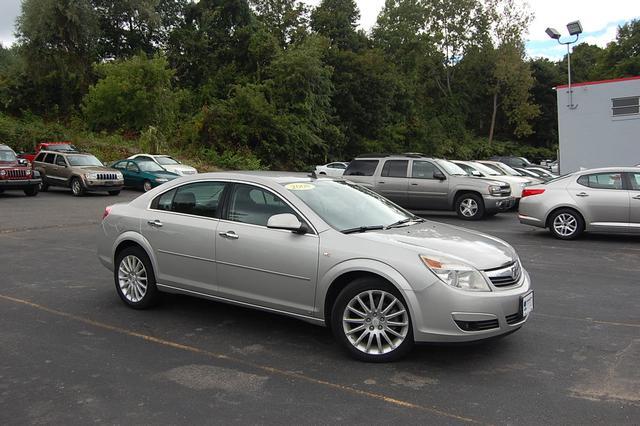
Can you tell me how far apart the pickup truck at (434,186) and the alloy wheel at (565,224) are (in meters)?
3.64

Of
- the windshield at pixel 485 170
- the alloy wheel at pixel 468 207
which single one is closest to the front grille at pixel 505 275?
the alloy wheel at pixel 468 207

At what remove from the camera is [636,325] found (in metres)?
5.74

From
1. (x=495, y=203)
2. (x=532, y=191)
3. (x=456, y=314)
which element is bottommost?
(x=456, y=314)

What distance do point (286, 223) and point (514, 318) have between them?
2.03 metres

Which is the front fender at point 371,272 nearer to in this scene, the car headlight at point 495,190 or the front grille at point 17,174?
the car headlight at point 495,190

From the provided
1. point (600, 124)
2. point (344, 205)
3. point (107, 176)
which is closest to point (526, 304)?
point (344, 205)

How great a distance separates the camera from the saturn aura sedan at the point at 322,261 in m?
4.55

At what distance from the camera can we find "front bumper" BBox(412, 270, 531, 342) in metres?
4.45

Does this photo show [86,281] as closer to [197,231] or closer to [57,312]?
[57,312]

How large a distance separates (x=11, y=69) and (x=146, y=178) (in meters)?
28.5

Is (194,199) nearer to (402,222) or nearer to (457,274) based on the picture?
(402,222)

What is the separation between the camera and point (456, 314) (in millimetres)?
4449

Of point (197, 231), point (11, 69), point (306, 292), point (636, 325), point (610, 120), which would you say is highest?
point (11, 69)

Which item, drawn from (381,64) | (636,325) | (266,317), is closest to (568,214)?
(636,325)
